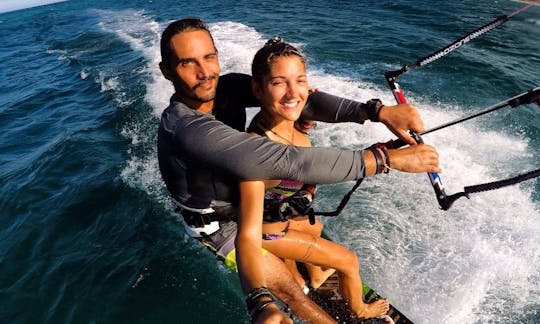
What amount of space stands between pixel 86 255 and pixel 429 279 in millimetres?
5217

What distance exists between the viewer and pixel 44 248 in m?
6.69

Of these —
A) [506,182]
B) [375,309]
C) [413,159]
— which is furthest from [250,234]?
[375,309]

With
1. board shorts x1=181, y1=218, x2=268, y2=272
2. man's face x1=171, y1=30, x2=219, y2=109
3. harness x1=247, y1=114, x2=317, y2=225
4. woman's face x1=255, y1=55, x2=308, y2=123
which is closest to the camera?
woman's face x1=255, y1=55, x2=308, y2=123

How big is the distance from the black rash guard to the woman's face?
1.25ft

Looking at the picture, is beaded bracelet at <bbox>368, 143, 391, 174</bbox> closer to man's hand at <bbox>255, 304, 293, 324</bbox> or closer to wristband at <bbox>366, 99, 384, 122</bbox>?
wristband at <bbox>366, 99, 384, 122</bbox>

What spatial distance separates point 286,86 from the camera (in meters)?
2.68

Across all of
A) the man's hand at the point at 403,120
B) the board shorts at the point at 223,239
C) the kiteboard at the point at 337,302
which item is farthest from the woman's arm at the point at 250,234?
the kiteboard at the point at 337,302

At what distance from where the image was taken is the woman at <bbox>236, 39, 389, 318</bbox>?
2492mm

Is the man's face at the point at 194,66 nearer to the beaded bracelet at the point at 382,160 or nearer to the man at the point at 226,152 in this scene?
the man at the point at 226,152

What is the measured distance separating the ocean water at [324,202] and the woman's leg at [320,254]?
1.20 meters

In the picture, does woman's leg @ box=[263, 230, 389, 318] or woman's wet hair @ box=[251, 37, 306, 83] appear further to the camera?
woman's leg @ box=[263, 230, 389, 318]

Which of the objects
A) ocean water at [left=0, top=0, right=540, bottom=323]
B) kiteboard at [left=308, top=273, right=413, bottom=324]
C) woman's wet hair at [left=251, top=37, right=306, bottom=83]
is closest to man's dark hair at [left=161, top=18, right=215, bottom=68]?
woman's wet hair at [left=251, top=37, right=306, bottom=83]

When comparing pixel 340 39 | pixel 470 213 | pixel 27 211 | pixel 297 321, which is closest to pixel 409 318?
pixel 297 321

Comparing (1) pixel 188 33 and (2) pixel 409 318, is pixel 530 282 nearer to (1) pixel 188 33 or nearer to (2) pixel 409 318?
(2) pixel 409 318
